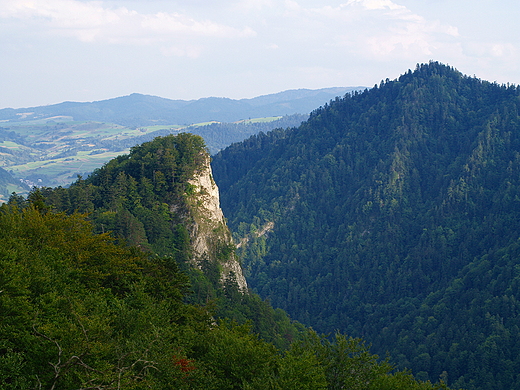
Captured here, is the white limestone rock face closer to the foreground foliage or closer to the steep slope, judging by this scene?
the steep slope

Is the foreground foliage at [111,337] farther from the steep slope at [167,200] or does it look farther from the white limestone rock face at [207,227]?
the white limestone rock face at [207,227]

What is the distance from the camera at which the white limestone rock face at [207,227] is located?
8975cm

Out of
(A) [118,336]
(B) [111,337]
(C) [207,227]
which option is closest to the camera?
(B) [111,337]

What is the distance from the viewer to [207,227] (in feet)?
302

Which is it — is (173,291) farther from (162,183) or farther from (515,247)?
(515,247)

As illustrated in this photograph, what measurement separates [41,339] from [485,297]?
5070 inches

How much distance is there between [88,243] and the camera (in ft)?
149

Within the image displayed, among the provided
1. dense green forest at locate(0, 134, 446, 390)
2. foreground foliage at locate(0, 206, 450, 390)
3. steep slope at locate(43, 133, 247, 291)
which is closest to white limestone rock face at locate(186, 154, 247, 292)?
steep slope at locate(43, 133, 247, 291)

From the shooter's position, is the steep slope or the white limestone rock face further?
the white limestone rock face

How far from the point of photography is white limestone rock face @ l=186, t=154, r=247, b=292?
89750mm

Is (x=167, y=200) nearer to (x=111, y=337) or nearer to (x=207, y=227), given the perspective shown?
(x=207, y=227)

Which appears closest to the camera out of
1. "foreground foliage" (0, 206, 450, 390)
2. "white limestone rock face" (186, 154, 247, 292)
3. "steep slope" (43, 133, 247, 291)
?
"foreground foliage" (0, 206, 450, 390)

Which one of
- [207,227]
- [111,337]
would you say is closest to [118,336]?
[111,337]

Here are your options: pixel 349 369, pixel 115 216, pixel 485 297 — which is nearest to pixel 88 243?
pixel 349 369
